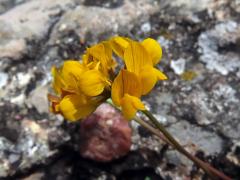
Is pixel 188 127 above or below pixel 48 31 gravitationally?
below

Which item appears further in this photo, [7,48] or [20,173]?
[7,48]

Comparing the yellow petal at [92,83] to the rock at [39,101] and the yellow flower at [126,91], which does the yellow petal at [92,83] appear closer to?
the yellow flower at [126,91]

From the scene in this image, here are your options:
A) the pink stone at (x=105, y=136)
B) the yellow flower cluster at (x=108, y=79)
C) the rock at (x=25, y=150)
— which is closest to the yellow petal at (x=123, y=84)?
the yellow flower cluster at (x=108, y=79)

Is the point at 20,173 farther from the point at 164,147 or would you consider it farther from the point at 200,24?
the point at 200,24

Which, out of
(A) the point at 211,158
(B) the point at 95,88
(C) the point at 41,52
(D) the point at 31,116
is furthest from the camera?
(C) the point at 41,52

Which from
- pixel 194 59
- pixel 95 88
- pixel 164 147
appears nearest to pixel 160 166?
pixel 164 147

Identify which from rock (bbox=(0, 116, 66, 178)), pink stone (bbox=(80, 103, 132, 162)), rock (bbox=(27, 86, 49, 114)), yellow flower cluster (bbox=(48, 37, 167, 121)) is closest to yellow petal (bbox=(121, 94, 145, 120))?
yellow flower cluster (bbox=(48, 37, 167, 121))

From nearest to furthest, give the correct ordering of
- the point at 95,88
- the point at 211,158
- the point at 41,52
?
the point at 95,88, the point at 211,158, the point at 41,52

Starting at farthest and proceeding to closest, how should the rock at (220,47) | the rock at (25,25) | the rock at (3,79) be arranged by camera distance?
1. the rock at (25,25)
2. the rock at (3,79)
3. the rock at (220,47)
